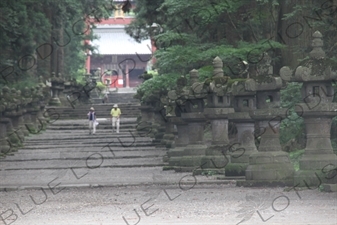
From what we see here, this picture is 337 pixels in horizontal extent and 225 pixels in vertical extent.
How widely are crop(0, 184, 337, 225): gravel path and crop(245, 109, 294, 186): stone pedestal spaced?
0.53 meters

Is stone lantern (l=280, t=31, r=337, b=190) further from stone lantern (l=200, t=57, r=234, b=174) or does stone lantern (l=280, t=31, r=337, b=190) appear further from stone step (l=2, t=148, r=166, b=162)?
stone step (l=2, t=148, r=166, b=162)

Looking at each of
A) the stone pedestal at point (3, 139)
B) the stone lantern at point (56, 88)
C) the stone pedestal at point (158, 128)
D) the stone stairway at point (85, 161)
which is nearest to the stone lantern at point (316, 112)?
the stone stairway at point (85, 161)

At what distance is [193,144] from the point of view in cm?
3572

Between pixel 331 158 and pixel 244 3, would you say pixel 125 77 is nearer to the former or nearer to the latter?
pixel 244 3

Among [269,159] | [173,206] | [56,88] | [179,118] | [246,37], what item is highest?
[246,37]

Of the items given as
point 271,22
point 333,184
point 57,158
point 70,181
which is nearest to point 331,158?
point 333,184

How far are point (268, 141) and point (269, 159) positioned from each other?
43 cm

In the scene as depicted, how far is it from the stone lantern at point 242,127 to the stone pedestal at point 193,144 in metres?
5.59

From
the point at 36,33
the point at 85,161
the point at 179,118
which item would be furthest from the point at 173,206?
the point at 36,33

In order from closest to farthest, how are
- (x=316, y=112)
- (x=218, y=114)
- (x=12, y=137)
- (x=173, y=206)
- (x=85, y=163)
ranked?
(x=173, y=206) < (x=316, y=112) < (x=218, y=114) < (x=85, y=163) < (x=12, y=137)

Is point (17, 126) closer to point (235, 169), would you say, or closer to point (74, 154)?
point (74, 154)

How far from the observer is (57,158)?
45.8 meters

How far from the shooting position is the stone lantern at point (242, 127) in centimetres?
2809

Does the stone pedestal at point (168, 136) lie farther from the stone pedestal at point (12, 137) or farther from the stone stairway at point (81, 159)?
the stone pedestal at point (12, 137)
